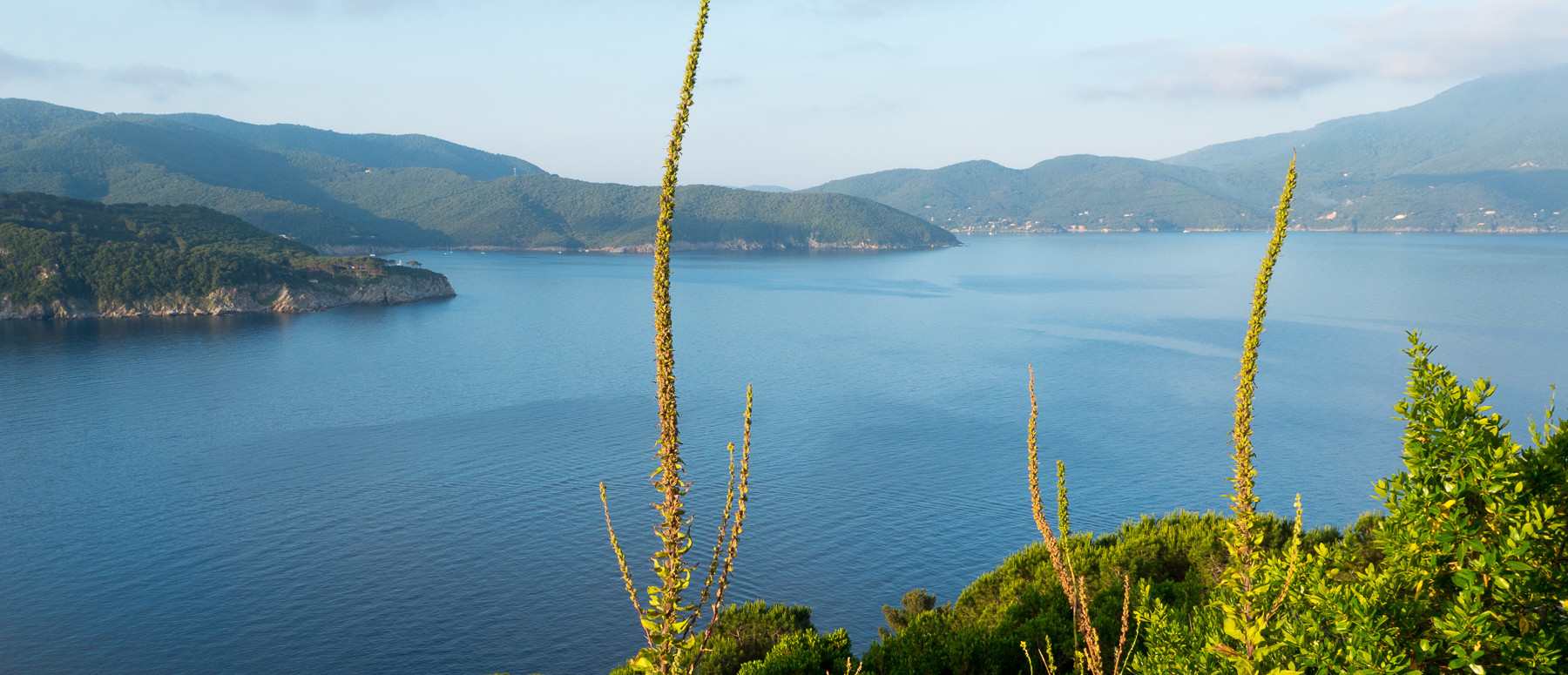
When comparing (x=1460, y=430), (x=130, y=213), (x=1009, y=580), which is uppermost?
(x=130, y=213)

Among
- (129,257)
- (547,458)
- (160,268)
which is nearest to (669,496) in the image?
(547,458)

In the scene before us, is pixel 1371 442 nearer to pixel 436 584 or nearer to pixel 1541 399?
pixel 1541 399

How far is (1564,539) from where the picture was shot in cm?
967

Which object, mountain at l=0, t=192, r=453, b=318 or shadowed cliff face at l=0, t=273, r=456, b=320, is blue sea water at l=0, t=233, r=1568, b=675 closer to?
shadowed cliff face at l=0, t=273, r=456, b=320

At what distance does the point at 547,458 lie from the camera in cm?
6862

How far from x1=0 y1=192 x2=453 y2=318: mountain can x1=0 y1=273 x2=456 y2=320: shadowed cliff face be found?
151mm

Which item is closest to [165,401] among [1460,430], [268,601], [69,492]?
[69,492]

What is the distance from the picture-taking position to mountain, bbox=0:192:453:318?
13800 cm

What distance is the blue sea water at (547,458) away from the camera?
4356 cm

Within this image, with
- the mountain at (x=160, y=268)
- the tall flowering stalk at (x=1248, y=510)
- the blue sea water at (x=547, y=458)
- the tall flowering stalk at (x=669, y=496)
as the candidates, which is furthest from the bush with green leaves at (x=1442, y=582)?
the mountain at (x=160, y=268)

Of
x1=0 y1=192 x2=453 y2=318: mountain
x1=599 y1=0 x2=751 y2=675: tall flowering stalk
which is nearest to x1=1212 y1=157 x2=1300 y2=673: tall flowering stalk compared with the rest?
x1=599 y1=0 x2=751 y2=675: tall flowering stalk

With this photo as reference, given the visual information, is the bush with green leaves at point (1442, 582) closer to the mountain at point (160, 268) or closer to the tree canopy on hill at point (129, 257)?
the mountain at point (160, 268)

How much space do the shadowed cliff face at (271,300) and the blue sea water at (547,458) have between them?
6.21 metres

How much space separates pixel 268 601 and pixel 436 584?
7946 millimetres
